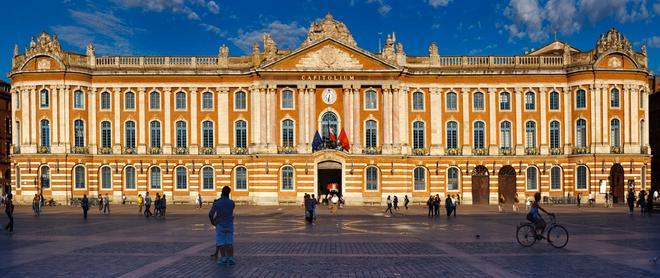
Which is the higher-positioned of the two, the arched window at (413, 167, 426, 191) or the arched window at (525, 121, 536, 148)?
the arched window at (525, 121, 536, 148)

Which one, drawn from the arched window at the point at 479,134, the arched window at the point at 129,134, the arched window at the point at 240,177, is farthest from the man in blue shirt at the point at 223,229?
the arched window at the point at 479,134

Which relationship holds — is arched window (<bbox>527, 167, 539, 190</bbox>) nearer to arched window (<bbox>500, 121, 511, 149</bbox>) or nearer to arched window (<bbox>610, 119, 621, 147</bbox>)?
arched window (<bbox>500, 121, 511, 149</bbox>)

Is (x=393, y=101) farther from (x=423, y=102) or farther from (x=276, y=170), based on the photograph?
(x=276, y=170)

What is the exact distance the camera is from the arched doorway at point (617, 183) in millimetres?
69812

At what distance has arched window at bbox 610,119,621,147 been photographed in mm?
69688

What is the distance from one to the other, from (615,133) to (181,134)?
146 feet

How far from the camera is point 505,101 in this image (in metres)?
71.6

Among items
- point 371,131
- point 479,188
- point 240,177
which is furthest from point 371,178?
point 240,177

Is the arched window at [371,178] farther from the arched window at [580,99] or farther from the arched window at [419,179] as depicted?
the arched window at [580,99]

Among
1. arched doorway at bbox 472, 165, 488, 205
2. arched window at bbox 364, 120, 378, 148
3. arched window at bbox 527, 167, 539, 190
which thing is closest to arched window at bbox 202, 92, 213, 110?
arched window at bbox 364, 120, 378, 148

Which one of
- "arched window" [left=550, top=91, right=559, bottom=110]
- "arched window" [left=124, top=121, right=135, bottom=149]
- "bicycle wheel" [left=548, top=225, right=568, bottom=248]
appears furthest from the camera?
"arched window" [left=124, top=121, right=135, bottom=149]

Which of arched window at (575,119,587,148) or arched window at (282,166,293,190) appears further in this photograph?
arched window at (575,119,587,148)

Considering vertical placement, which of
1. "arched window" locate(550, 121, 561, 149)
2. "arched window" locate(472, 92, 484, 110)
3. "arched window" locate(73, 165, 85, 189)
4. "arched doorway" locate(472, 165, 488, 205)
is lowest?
"arched doorway" locate(472, 165, 488, 205)

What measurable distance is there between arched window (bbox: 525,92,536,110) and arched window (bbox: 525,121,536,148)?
1560mm
